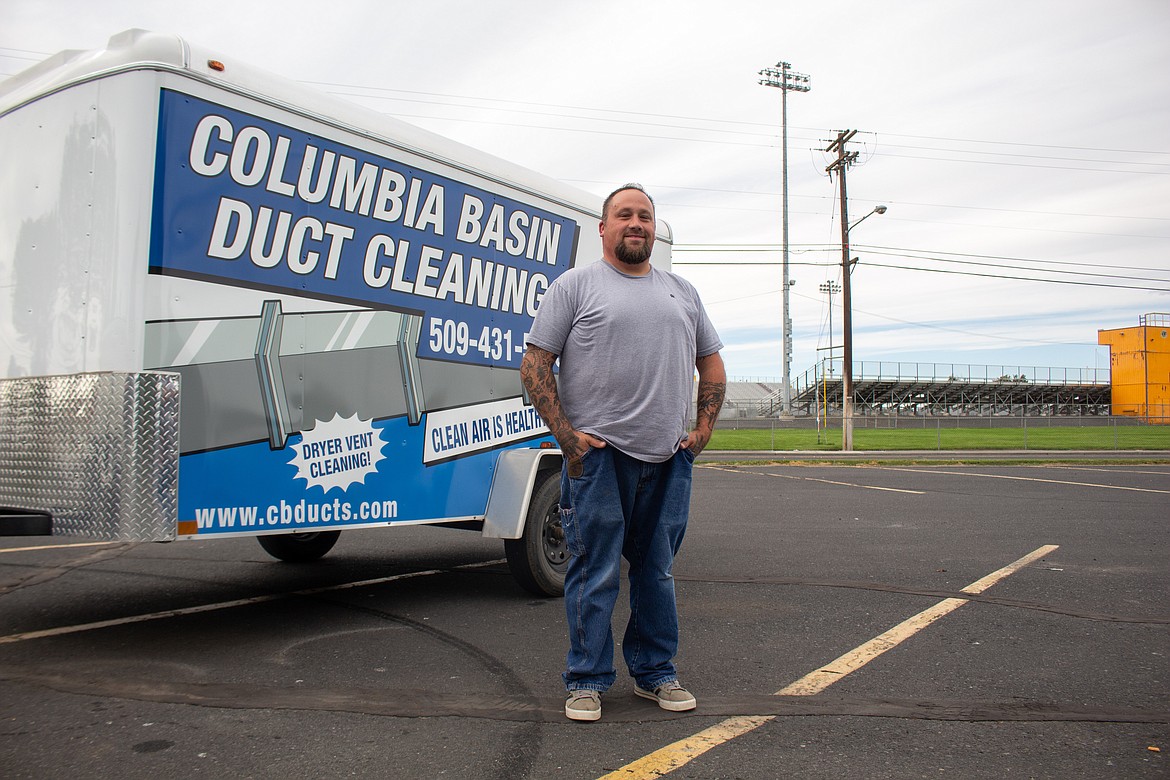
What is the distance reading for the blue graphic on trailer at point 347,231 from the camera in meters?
4.13

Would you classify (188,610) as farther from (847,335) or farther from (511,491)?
(847,335)

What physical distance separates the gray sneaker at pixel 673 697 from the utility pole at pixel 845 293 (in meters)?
25.4

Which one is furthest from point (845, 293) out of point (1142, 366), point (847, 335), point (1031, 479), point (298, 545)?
point (1142, 366)

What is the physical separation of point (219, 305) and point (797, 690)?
3.21 meters

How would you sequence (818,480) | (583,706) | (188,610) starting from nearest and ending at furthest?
1. (583,706)
2. (188,610)
3. (818,480)

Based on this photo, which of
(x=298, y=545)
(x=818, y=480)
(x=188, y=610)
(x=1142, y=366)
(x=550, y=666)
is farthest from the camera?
(x=1142, y=366)

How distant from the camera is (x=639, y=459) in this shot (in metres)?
3.51

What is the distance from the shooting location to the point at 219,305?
13.8 ft

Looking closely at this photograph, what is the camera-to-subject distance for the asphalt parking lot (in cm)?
306

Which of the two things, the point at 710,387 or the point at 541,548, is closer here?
the point at 710,387

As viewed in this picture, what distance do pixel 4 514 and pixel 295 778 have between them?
7.96 feet

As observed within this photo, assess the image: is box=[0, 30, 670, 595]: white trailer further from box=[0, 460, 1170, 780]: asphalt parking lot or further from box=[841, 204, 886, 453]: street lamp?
box=[841, 204, 886, 453]: street lamp

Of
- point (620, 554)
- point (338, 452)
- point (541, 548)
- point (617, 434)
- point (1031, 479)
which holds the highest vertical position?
point (617, 434)

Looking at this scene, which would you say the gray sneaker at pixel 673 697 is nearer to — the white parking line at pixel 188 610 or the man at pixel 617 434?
the man at pixel 617 434
